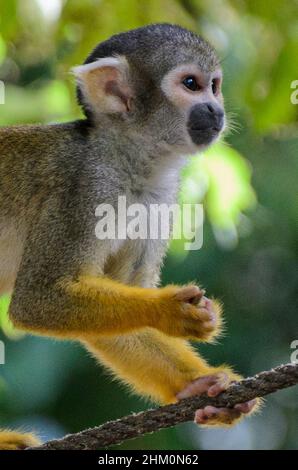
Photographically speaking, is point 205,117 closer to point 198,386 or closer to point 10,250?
point 10,250

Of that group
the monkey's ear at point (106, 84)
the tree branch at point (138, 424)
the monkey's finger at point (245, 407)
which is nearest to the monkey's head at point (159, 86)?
the monkey's ear at point (106, 84)

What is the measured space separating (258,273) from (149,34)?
6462mm

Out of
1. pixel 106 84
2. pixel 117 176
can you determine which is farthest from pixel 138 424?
pixel 106 84

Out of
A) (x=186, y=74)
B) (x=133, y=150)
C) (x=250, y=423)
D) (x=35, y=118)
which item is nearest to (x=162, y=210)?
A: (x=133, y=150)

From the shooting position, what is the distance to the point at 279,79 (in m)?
4.41

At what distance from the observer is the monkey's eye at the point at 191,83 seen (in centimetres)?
446

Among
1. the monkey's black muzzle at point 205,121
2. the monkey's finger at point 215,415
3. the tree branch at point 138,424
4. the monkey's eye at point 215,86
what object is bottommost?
the tree branch at point 138,424

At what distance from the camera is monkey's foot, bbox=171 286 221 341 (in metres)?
3.78

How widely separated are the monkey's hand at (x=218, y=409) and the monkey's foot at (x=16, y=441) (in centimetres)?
78

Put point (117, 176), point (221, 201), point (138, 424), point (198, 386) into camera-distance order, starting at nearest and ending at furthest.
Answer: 1. point (138, 424)
2. point (198, 386)
3. point (117, 176)
4. point (221, 201)

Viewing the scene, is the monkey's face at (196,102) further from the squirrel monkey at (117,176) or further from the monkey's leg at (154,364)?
the monkey's leg at (154,364)

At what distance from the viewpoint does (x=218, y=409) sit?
12.8 ft

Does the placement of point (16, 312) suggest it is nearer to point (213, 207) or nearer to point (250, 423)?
point (213, 207)

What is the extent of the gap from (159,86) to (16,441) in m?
1.86
